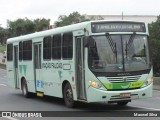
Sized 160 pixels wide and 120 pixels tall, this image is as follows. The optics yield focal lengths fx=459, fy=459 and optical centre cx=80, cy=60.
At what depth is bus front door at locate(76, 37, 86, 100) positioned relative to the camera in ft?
46.9

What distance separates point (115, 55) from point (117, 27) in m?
0.98

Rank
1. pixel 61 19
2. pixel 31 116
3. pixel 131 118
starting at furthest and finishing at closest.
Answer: pixel 61 19
pixel 31 116
pixel 131 118

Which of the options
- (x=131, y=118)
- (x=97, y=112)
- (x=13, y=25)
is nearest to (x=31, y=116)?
(x=97, y=112)

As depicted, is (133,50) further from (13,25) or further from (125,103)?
(13,25)

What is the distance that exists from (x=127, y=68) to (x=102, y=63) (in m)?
0.80

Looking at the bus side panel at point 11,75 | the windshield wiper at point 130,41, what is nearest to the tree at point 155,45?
the bus side panel at point 11,75

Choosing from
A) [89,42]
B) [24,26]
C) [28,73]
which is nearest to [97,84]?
[89,42]

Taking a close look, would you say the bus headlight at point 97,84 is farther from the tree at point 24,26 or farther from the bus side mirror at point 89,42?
the tree at point 24,26

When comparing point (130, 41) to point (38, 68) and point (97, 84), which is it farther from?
point (38, 68)

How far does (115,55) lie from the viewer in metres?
13.9

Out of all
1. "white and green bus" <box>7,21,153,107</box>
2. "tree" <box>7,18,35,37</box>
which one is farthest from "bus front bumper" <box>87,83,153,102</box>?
"tree" <box>7,18,35,37</box>

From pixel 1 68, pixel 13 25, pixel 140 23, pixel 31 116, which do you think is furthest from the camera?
pixel 13 25

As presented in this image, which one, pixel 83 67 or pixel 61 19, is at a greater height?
pixel 61 19

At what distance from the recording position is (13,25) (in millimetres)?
126750
